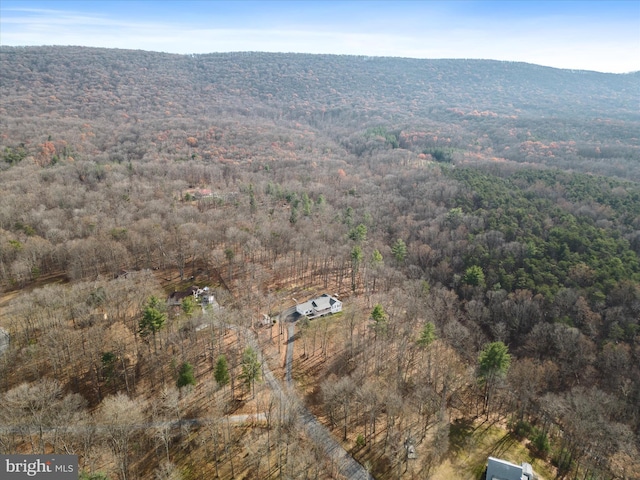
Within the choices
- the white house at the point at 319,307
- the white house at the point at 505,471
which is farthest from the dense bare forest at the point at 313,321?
the white house at the point at 505,471

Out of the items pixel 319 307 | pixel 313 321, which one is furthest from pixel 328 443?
pixel 319 307

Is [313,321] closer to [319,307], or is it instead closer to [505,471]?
[319,307]

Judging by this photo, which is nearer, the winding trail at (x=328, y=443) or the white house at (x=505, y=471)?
the white house at (x=505, y=471)

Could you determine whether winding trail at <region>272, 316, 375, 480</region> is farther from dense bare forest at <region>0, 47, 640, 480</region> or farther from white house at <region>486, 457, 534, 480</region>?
white house at <region>486, 457, 534, 480</region>

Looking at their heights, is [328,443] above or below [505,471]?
below

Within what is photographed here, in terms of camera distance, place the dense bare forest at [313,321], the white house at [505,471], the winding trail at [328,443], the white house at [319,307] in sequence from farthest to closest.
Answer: the white house at [319,307]
the dense bare forest at [313,321]
the winding trail at [328,443]
the white house at [505,471]

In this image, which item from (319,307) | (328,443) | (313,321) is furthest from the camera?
(319,307)

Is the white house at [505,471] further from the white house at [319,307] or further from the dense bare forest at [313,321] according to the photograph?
the white house at [319,307]
